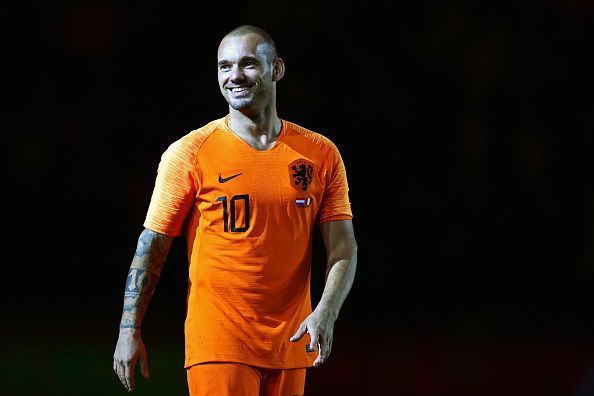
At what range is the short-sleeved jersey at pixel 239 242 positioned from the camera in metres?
3.57

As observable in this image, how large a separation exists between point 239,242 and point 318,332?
41 centimetres

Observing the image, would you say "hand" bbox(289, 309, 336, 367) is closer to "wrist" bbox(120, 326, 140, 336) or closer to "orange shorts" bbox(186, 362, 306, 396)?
"orange shorts" bbox(186, 362, 306, 396)

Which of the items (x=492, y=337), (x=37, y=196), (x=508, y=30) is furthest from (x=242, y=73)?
(x=508, y=30)

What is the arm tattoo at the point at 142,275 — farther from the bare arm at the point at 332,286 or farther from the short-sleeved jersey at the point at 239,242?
the bare arm at the point at 332,286

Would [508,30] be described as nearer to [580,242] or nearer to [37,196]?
[580,242]

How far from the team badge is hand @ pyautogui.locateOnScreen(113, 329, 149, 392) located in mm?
732

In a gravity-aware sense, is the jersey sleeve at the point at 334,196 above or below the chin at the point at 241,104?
below

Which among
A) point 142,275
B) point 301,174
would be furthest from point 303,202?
point 142,275

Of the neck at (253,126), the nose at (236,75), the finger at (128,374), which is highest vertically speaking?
the nose at (236,75)

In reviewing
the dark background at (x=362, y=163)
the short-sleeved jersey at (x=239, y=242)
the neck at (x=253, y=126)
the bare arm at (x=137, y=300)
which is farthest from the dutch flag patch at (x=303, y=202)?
the dark background at (x=362, y=163)

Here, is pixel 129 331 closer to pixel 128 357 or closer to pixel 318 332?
pixel 128 357

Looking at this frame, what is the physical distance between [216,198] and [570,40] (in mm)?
5303

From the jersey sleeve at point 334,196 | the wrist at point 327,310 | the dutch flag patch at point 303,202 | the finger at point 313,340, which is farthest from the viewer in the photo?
the jersey sleeve at point 334,196

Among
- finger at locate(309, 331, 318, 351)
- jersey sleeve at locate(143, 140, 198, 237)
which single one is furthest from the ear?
finger at locate(309, 331, 318, 351)
